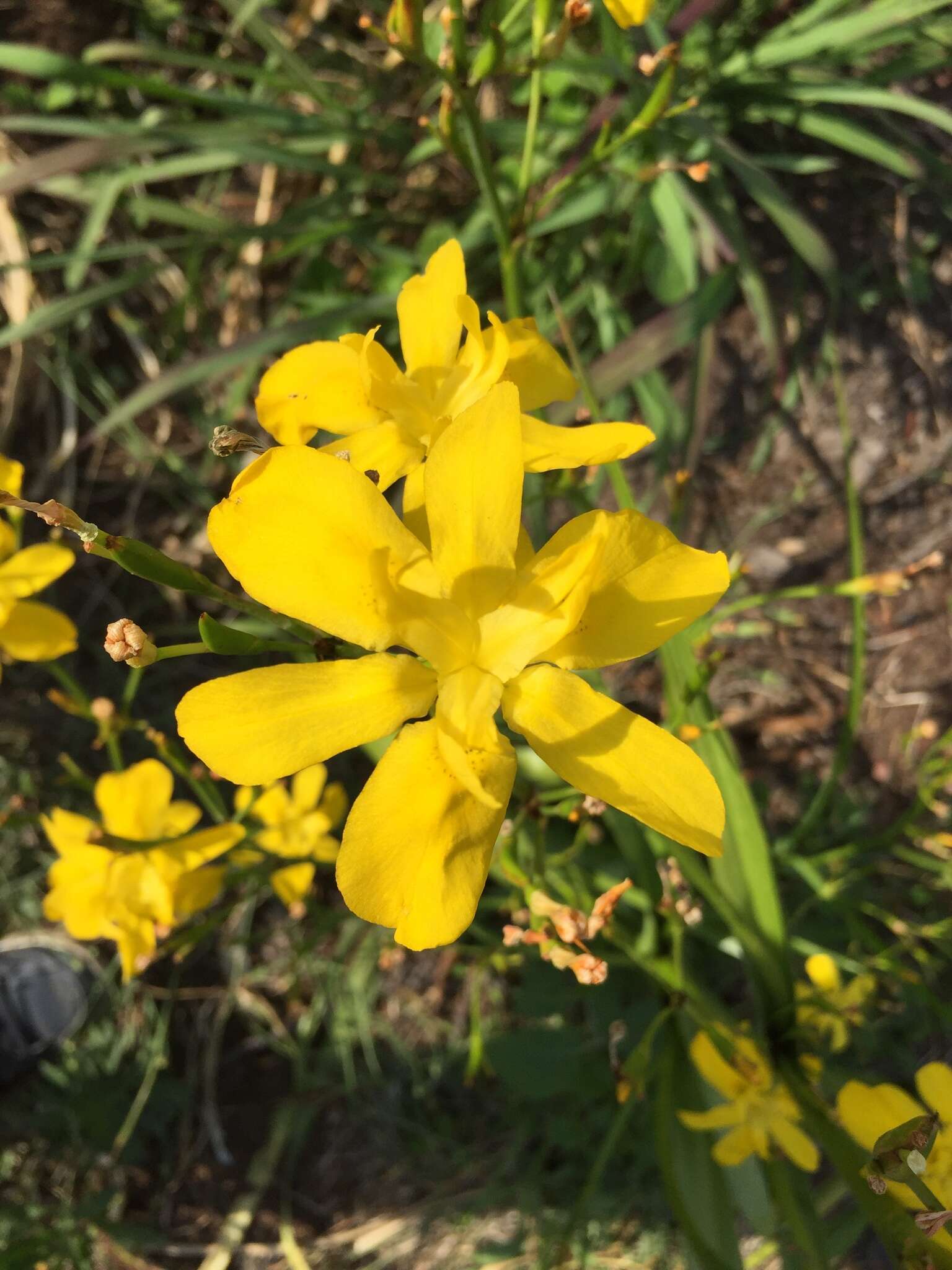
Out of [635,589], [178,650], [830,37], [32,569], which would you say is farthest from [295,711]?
[830,37]

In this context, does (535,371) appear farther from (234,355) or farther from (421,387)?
(234,355)

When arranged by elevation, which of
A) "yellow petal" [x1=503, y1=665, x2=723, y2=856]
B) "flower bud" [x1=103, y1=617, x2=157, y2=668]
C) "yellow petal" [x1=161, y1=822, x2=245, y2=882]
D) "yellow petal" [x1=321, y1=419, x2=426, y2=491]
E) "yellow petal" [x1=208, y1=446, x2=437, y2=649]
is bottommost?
"yellow petal" [x1=161, y1=822, x2=245, y2=882]

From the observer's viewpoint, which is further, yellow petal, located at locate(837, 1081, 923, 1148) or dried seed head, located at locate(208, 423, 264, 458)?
yellow petal, located at locate(837, 1081, 923, 1148)

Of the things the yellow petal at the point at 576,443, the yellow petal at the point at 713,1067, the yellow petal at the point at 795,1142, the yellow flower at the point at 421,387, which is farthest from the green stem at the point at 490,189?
the yellow petal at the point at 795,1142

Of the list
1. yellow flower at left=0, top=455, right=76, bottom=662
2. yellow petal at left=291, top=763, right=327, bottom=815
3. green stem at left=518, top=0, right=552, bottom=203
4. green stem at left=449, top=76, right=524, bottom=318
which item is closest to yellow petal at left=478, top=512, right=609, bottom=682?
green stem at left=449, top=76, right=524, bottom=318

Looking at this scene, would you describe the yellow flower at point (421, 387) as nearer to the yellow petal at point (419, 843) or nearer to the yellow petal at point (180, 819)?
A: the yellow petal at point (419, 843)

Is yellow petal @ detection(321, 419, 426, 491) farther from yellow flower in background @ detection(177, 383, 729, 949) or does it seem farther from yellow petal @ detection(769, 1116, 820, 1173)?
yellow petal @ detection(769, 1116, 820, 1173)
